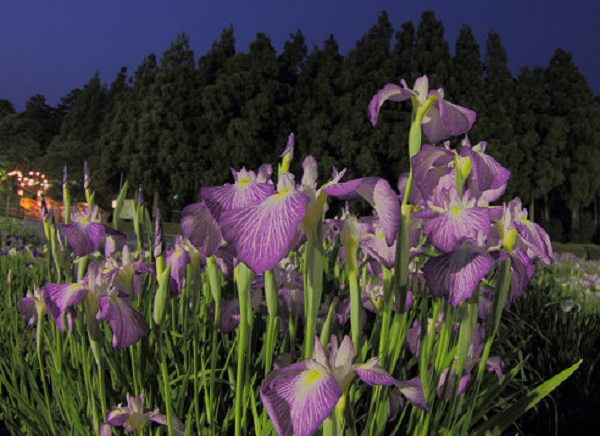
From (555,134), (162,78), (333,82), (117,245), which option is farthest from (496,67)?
(117,245)

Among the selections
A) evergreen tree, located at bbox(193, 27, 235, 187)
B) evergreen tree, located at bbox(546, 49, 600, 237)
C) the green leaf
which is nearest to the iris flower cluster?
the green leaf

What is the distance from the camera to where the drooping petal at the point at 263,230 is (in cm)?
89

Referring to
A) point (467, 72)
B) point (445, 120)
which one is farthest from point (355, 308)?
point (467, 72)

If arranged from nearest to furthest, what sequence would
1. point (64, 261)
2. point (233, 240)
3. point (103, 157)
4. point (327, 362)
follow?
point (233, 240), point (327, 362), point (64, 261), point (103, 157)

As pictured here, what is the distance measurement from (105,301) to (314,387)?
75 centimetres

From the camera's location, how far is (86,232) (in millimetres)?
1787

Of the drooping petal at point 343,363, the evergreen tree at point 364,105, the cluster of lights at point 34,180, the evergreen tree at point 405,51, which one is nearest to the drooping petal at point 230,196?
the drooping petal at point 343,363

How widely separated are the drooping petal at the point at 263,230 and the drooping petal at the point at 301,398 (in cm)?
24

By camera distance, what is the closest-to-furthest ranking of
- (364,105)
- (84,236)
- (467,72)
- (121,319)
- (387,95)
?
(387,95), (121,319), (84,236), (364,105), (467,72)

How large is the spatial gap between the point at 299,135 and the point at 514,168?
8918 millimetres

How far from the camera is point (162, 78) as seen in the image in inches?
962

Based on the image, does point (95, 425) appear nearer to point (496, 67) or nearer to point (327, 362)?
point (327, 362)

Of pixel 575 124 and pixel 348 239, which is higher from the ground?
pixel 575 124

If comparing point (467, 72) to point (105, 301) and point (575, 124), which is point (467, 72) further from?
point (105, 301)
